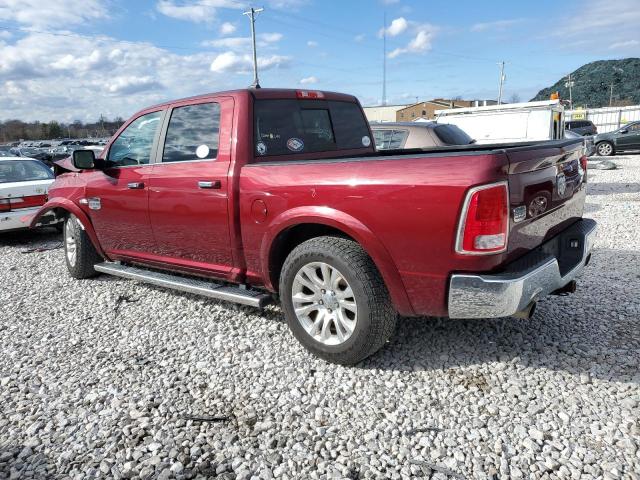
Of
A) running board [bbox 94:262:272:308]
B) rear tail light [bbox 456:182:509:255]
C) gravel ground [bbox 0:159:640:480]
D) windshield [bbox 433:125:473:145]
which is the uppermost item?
windshield [bbox 433:125:473:145]

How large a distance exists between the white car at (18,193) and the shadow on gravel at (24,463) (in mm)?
5462

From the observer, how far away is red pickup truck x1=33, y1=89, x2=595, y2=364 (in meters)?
2.73

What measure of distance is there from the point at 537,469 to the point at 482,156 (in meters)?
1.57

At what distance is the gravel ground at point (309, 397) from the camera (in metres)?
2.48

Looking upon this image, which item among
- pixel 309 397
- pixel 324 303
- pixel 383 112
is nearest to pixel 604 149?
pixel 324 303

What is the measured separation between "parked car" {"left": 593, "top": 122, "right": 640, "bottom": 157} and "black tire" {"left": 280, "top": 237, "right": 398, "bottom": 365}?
22364 mm

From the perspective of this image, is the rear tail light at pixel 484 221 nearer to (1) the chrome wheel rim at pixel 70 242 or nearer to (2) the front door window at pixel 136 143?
(2) the front door window at pixel 136 143

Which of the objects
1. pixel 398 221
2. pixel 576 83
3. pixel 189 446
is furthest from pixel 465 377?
pixel 576 83

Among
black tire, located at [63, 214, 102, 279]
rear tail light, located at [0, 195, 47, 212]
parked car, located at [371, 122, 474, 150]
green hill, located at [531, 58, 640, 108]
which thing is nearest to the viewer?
black tire, located at [63, 214, 102, 279]

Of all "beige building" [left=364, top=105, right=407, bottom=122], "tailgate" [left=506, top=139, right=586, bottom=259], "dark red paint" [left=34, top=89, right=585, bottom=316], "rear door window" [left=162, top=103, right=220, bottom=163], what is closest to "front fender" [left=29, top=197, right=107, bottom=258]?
"dark red paint" [left=34, top=89, right=585, bottom=316]

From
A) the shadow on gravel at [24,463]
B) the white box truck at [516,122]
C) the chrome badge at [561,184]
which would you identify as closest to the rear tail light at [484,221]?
the chrome badge at [561,184]

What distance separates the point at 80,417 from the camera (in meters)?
2.93

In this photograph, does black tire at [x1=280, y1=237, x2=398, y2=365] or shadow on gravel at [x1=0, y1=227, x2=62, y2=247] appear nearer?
black tire at [x1=280, y1=237, x2=398, y2=365]

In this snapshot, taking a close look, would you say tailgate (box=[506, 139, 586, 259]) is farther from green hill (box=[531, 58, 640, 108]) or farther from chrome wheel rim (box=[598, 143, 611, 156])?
green hill (box=[531, 58, 640, 108])
